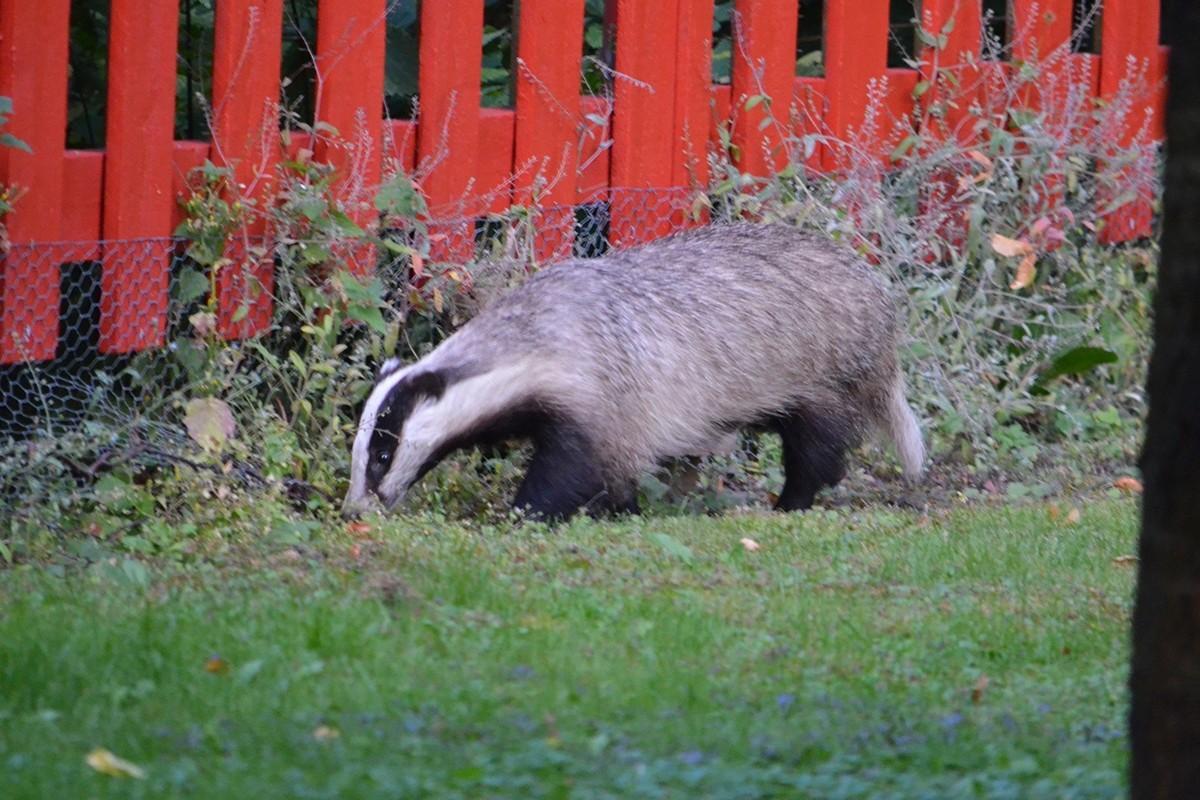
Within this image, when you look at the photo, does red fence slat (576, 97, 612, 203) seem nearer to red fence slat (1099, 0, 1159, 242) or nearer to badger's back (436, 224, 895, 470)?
badger's back (436, 224, 895, 470)

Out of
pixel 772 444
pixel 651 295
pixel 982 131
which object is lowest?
pixel 772 444

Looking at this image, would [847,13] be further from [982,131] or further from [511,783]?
[511,783]

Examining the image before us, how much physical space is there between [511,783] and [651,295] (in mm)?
3970

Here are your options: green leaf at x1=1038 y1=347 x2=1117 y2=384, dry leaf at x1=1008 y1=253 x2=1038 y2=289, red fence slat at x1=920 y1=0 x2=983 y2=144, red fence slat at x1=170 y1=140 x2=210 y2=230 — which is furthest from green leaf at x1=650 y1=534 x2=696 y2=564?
red fence slat at x1=920 y1=0 x2=983 y2=144

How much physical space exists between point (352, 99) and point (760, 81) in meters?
2.35

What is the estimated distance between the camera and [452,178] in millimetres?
7590

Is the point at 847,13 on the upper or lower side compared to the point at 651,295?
upper

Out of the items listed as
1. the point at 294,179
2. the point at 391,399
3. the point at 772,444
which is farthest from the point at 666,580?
the point at 772,444

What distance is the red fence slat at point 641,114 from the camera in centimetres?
821

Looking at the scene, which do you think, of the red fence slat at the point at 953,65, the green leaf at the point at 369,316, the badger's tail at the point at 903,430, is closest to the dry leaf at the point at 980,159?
the red fence slat at the point at 953,65

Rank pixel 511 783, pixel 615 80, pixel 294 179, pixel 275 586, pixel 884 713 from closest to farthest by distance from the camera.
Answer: pixel 511 783, pixel 884 713, pixel 275 586, pixel 294 179, pixel 615 80

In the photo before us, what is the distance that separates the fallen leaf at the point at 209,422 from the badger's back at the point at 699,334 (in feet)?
2.86

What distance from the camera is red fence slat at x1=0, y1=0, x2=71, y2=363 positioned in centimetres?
615

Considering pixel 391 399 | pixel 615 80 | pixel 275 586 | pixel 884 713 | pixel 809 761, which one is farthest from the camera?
pixel 615 80
